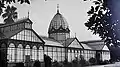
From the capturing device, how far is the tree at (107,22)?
14.6 feet

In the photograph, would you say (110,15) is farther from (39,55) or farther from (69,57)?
(69,57)

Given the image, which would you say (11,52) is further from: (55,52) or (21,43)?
(55,52)

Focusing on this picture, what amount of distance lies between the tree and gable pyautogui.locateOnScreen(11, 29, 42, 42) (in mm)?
32556

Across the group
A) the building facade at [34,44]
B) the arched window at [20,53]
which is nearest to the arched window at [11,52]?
the building facade at [34,44]

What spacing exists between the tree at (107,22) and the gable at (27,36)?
107 ft

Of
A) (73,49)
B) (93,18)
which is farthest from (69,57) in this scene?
(93,18)

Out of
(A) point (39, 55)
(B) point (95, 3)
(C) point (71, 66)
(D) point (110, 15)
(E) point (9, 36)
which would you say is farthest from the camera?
(A) point (39, 55)

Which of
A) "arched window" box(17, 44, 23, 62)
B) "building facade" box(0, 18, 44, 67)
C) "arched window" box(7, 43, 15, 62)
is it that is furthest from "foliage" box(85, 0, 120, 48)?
"arched window" box(17, 44, 23, 62)

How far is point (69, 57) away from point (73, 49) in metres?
2.87

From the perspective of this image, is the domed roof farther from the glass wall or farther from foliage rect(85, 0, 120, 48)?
foliage rect(85, 0, 120, 48)

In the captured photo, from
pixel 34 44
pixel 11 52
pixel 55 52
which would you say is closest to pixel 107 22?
pixel 11 52

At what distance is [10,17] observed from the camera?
51.3 m

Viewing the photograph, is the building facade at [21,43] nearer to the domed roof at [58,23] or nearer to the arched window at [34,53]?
the arched window at [34,53]

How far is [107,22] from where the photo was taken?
15.4 ft
